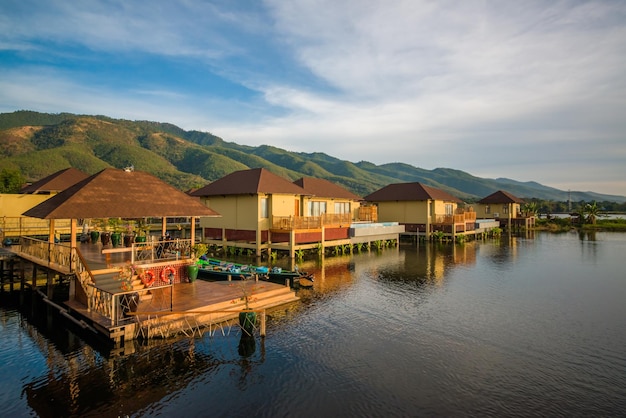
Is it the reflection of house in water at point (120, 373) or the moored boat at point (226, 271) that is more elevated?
A: the moored boat at point (226, 271)

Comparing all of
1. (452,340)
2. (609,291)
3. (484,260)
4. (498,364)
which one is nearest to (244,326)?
(452,340)

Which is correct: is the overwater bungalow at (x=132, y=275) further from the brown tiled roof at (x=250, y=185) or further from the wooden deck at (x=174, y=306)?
the brown tiled roof at (x=250, y=185)

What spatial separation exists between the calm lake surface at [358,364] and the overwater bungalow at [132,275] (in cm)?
84

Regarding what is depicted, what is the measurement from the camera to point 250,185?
3058 cm

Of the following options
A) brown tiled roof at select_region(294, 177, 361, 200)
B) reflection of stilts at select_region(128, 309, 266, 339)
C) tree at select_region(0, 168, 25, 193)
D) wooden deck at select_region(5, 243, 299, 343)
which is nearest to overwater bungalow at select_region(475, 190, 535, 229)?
brown tiled roof at select_region(294, 177, 361, 200)

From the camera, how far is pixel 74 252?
46.9 ft

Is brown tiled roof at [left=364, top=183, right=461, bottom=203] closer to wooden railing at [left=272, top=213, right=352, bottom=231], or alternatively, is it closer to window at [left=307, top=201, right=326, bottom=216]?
window at [left=307, top=201, right=326, bottom=216]

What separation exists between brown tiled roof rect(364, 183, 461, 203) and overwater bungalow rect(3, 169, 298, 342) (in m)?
32.7

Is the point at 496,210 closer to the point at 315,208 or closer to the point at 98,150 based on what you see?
the point at 315,208

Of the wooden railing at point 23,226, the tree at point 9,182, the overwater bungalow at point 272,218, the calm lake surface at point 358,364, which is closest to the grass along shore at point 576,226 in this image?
the overwater bungalow at point 272,218

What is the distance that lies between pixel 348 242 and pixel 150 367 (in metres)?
26.1

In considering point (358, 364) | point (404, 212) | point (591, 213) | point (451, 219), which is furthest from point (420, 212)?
point (591, 213)

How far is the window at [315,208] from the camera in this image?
1394 inches

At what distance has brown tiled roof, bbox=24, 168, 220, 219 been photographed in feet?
46.6
